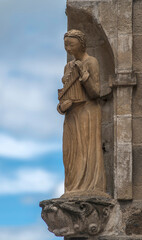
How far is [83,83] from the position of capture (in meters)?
16.4

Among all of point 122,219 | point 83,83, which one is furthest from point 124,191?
point 83,83

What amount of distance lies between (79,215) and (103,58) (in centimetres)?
297

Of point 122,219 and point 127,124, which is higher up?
point 127,124

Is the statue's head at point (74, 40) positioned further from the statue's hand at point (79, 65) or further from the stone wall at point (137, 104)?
the stone wall at point (137, 104)

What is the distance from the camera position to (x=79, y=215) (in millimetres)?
15695

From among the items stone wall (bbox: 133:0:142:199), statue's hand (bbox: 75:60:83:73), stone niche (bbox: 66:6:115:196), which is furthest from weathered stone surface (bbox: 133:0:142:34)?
statue's hand (bbox: 75:60:83:73)

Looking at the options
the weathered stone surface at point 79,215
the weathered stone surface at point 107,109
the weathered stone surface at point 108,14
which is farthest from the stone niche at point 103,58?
the weathered stone surface at point 79,215

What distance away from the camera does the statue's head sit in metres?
16.5

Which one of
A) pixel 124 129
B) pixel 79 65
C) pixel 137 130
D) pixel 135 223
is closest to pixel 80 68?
pixel 79 65

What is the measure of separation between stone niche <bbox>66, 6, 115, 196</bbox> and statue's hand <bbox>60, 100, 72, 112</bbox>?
841mm

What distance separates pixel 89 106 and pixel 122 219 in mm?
1851

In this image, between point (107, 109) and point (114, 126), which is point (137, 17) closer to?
point (107, 109)

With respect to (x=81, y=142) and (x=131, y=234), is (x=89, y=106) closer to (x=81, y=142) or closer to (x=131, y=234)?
(x=81, y=142)

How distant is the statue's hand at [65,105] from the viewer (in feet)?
54.0
